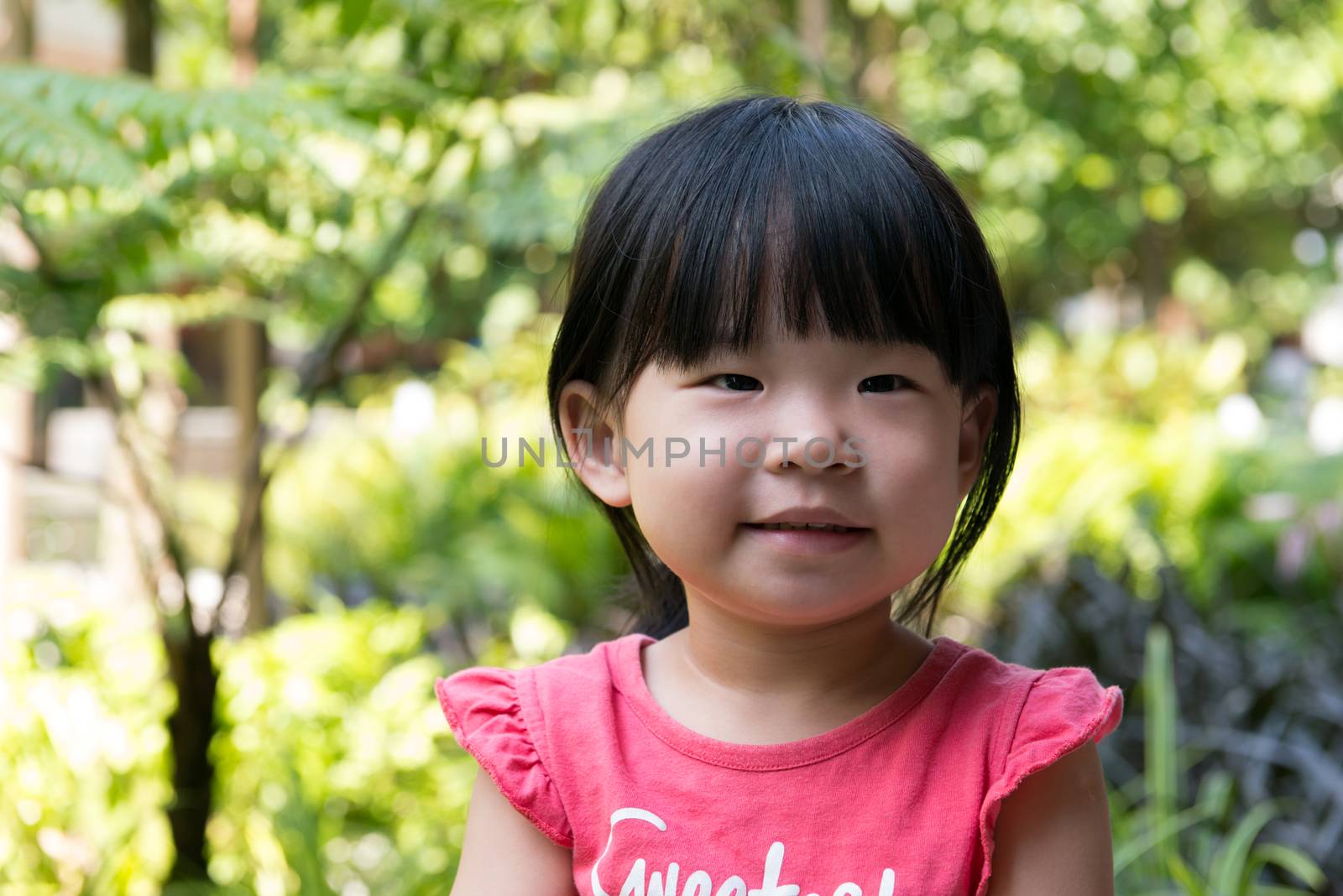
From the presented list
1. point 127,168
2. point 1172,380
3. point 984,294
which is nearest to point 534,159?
point 127,168

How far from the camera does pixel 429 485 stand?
7102 millimetres

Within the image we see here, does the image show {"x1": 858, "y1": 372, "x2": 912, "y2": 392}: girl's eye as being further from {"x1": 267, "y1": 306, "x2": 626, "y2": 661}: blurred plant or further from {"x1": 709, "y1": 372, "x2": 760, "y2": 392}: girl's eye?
{"x1": 267, "y1": 306, "x2": 626, "y2": 661}: blurred plant

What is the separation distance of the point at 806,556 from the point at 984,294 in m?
0.28

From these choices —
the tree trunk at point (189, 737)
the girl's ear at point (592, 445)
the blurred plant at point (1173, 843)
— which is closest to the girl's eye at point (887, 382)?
the girl's ear at point (592, 445)

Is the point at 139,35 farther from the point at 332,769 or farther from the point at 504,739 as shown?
the point at 504,739

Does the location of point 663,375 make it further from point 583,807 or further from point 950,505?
point 583,807

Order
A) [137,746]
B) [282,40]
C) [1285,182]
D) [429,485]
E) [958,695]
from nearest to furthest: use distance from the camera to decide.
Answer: [958,695] → [137,746] → [282,40] → [429,485] → [1285,182]

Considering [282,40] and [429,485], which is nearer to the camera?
[282,40]

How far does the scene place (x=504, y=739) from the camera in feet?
3.70

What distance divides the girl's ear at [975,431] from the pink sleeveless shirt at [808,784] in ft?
0.51

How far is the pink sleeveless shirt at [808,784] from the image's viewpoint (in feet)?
3.36

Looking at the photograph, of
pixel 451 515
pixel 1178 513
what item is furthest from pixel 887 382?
pixel 451 515

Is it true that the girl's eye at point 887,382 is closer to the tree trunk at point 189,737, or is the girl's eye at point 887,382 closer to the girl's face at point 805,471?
the girl's face at point 805,471

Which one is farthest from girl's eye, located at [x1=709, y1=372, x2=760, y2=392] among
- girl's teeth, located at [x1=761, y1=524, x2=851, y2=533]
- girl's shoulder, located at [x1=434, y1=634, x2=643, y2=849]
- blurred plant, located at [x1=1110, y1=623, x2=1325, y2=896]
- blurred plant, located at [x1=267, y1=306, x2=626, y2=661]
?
blurred plant, located at [x1=267, y1=306, x2=626, y2=661]
